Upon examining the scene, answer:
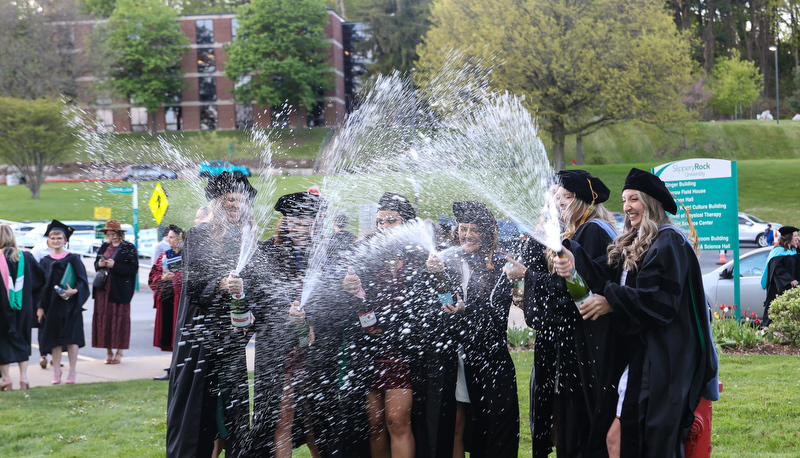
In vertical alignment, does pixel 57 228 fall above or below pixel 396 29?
below

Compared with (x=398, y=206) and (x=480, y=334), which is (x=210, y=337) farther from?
(x=480, y=334)

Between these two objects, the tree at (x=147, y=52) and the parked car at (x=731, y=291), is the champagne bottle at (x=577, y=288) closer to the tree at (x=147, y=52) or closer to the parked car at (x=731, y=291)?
the parked car at (x=731, y=291)

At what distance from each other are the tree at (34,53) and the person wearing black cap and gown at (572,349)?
46561mm

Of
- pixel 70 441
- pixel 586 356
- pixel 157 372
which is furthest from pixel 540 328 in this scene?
pixel 157 372

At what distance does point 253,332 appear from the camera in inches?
188

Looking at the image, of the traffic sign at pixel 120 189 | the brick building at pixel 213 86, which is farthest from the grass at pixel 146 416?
the brick building at pixel 213 86

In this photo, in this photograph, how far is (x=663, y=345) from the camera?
3.90 metres

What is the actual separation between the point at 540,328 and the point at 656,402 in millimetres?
945

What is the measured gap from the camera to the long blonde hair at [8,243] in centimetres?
844

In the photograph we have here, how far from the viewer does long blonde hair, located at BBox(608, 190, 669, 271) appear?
405cm

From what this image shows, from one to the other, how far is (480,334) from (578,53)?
26975 mm

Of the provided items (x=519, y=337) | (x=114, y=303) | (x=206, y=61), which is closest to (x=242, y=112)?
(x=206, y=61)

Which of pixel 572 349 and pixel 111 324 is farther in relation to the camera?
pixel 111 324

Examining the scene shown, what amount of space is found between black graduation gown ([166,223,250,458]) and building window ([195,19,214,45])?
206ft
